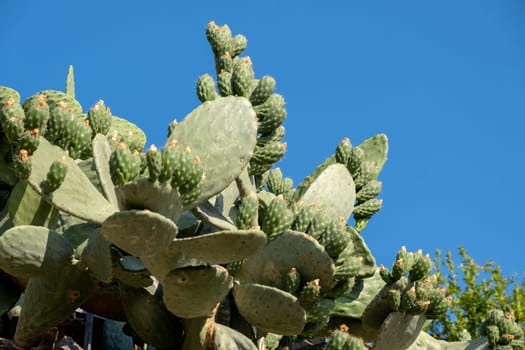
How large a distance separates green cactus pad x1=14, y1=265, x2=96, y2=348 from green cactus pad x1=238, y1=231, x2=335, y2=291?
2.39 feet

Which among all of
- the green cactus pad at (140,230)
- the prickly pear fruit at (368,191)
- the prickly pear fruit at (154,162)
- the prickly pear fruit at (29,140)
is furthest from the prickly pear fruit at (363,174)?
the prickly pear fruit at (29,140)

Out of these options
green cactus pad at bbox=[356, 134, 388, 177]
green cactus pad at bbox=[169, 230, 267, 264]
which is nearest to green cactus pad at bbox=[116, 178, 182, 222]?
green cactus pad at bbox=[169, 230, 267, 264]

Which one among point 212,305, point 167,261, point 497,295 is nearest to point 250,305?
point 212,305

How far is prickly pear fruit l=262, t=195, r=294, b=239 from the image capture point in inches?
141

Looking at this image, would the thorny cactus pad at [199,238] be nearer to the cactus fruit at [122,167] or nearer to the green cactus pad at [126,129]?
the cactus fruit at [122,167]

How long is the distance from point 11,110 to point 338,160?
173 centimetres

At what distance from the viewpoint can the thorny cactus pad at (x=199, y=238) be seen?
3.34 m

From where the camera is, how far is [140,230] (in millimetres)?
3217

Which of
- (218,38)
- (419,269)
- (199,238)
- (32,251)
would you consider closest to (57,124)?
(32,251)

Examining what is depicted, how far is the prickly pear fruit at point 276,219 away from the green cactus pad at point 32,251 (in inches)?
32.7

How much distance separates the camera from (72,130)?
3.62 metres

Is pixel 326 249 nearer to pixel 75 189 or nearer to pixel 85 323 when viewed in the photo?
pixel 75 189

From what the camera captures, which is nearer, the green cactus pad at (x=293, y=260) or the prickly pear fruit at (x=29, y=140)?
the prickly pear fruit at (x=29, y=140)

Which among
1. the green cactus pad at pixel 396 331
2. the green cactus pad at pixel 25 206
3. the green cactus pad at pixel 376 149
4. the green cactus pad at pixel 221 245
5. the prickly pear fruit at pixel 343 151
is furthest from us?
the green cactus pad at pixel 376 149
